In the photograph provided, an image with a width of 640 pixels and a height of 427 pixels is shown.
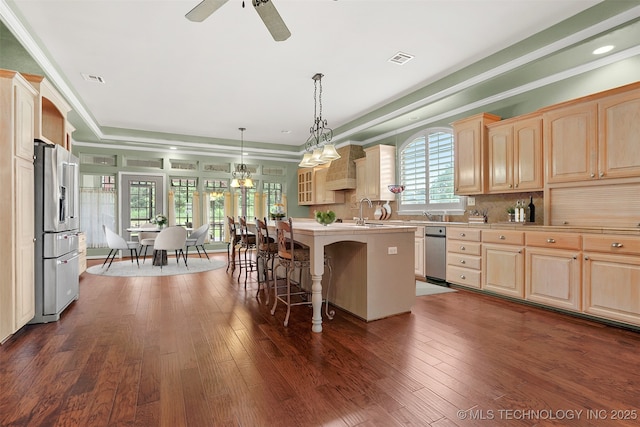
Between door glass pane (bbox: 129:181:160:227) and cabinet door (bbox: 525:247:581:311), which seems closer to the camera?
cabinet door (bbox: 525:247:581:311)

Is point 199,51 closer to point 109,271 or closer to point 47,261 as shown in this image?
point 47,261

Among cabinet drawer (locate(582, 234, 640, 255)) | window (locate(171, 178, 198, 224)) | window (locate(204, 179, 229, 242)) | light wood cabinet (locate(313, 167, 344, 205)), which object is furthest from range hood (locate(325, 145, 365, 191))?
cabinet drawer (locate(582, 234, 640, 255))

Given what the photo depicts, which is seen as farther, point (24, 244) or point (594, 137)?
point (594, 137)

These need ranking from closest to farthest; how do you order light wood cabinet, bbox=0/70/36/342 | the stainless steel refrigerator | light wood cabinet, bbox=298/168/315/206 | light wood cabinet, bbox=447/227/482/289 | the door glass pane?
light wood cabinet, bbox=0/70/36/342 < the stainless steel refrigerator < light wood cabinet, bbox=447/227/482/289 < the door glass pane < light wood cabinet, bbox=298/168/315/206

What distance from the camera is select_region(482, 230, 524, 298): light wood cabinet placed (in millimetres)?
3760

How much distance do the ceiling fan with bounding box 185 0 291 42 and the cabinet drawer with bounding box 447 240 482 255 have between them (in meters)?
3.41

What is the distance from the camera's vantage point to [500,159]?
4.38m

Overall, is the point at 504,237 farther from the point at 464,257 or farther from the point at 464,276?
the point at 464,276

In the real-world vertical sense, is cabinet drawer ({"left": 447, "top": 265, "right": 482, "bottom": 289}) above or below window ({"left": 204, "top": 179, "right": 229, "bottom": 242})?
below

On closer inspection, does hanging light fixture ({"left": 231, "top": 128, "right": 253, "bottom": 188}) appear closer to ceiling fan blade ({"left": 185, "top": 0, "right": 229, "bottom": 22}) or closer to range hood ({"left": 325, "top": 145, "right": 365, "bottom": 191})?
range hood ({"left": 325, "top": 145, "right": 365, "bottom": 191})

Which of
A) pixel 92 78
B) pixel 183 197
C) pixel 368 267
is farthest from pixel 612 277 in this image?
pixel 183 197

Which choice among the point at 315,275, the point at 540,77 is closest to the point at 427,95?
the point at 540,77

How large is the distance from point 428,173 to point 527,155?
6.43ft

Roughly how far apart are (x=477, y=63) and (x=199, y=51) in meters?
3.43
